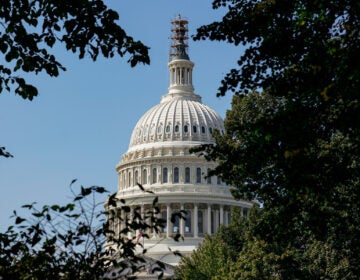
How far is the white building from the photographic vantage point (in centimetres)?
14512

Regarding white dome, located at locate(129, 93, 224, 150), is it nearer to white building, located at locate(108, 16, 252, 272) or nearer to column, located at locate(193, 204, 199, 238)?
Result: white building, located at locate(108, 16, 252, 272)

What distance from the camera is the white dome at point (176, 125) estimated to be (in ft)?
497

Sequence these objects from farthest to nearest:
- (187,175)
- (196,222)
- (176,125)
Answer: (176,125) < (187,175) < (196,222)

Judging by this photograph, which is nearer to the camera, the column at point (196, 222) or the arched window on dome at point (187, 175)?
the column at point (196, 222)

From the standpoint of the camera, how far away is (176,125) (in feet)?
501

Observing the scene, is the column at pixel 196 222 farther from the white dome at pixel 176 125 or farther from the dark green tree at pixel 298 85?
the dark green tree at pixel 298 85

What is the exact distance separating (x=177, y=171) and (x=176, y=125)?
8.39 metres

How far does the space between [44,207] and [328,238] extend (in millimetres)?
39861

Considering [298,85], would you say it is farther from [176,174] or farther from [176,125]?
[176,125]

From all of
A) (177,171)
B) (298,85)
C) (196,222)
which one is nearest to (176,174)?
(177,171)

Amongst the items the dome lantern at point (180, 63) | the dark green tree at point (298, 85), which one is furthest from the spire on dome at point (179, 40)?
the dark green tree at point (298, 85)

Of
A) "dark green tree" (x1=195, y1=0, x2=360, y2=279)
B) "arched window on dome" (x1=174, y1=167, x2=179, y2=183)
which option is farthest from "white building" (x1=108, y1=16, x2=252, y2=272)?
"dark green tree" (x1=195, y1=0, x2=360, y2=279)

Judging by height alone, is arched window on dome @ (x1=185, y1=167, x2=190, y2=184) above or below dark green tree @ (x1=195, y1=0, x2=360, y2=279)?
above

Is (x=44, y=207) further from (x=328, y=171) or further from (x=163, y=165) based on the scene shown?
(x=163, y=165)
